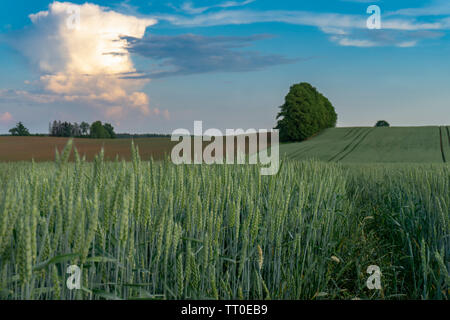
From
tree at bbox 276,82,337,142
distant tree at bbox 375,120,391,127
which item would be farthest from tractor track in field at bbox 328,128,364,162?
distant tree at bbox 375,120,391,127

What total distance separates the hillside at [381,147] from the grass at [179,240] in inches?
854

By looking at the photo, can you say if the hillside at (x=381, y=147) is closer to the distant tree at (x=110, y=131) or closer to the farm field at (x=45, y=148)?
the farm field at (x=45, y=148)

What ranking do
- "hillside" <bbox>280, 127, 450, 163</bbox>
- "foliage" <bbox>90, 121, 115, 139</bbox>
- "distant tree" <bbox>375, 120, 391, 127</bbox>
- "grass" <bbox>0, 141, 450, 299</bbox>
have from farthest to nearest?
"distant tree" <bbox>375, 120, 391, 127</bbox>
"foliage" <bbox>90, 121, 115, 139</bbox>
"hillside" <bbox>280, 127, 450, 163</bbox>
"grass" <bbox>0, 141, 450, 299</bbox>

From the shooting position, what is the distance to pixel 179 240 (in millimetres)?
2434

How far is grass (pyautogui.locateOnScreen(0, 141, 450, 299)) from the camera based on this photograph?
63.9 inches

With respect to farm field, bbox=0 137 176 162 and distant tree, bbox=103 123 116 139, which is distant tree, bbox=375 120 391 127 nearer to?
distant tree, bbox=103 123 116 139

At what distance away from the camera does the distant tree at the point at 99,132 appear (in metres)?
51.3

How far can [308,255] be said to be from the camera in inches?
118

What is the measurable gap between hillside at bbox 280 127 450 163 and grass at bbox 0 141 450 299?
71.2 feet

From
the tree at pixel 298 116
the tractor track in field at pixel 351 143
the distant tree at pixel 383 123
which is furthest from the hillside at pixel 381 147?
the distant tree at pixel 383 123

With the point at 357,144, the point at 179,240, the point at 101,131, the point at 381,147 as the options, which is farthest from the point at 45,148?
the point at 179,240

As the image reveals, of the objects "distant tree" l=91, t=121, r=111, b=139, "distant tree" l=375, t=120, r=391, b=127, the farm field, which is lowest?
the farm field
